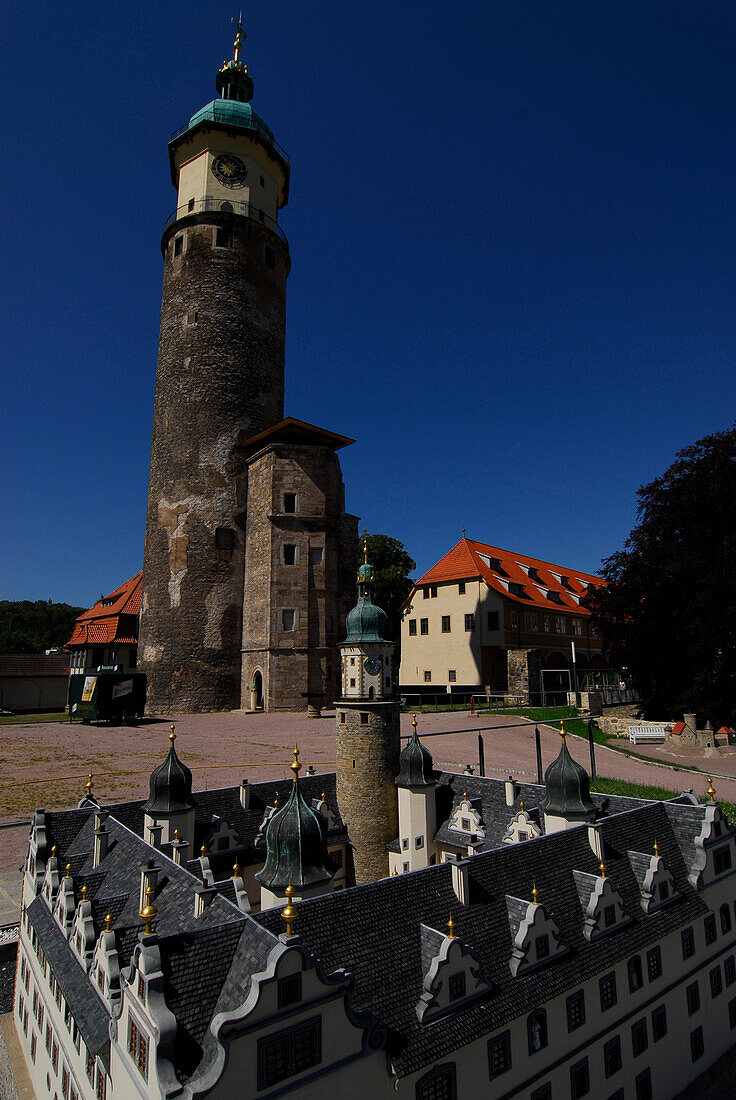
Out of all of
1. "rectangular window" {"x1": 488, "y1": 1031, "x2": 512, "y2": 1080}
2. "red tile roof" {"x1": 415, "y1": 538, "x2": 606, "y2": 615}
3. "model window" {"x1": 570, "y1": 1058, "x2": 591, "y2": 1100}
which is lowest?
"model window" {"x1": 570, "y1": 1058, "x2": 591, "y2": 1100}

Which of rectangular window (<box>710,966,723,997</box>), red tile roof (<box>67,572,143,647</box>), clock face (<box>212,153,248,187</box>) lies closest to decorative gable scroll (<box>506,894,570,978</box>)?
rectangular window (<box>710,966,723,997</box>)

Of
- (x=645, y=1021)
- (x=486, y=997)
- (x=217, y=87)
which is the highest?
(x=217, y=87)

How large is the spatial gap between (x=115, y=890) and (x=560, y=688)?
4561 centimetres

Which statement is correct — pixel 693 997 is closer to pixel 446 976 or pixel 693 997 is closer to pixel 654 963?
pixel 654 963

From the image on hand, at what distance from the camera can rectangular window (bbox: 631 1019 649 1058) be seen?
43.1 ft

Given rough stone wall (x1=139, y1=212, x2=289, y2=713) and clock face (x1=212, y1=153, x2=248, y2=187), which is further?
clock face (x1=212, y1=153, x2=248, y2=187)

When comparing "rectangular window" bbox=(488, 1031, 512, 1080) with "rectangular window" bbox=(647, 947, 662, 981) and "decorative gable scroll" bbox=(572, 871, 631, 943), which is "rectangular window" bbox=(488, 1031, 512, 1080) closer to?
"decorative gable scroll" bbox=(572, 871, 631, 943)

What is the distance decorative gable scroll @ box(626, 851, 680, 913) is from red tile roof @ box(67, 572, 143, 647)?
45374 millimetres

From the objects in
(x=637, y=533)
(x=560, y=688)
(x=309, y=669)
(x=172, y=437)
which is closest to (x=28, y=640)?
(x=172, y=437)

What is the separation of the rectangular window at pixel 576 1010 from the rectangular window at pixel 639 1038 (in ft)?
6.36

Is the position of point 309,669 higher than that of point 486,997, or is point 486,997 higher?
point 309,669

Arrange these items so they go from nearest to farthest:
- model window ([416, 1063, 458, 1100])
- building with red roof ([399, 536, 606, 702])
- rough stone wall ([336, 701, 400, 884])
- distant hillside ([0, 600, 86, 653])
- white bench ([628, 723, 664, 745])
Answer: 1. model window ([416, 1063, 458, 1100])
2. rough stone wall ([336, 701, 400, 884])
3. white bench ([628, 723, 664, 745])
4. building with red roof ([399, 536, 606, 702])
5. distant hillside ([0, 600, 86, 653])

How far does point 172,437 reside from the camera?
4631 centimetres

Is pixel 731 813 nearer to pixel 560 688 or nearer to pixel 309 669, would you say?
pixel 309 669
